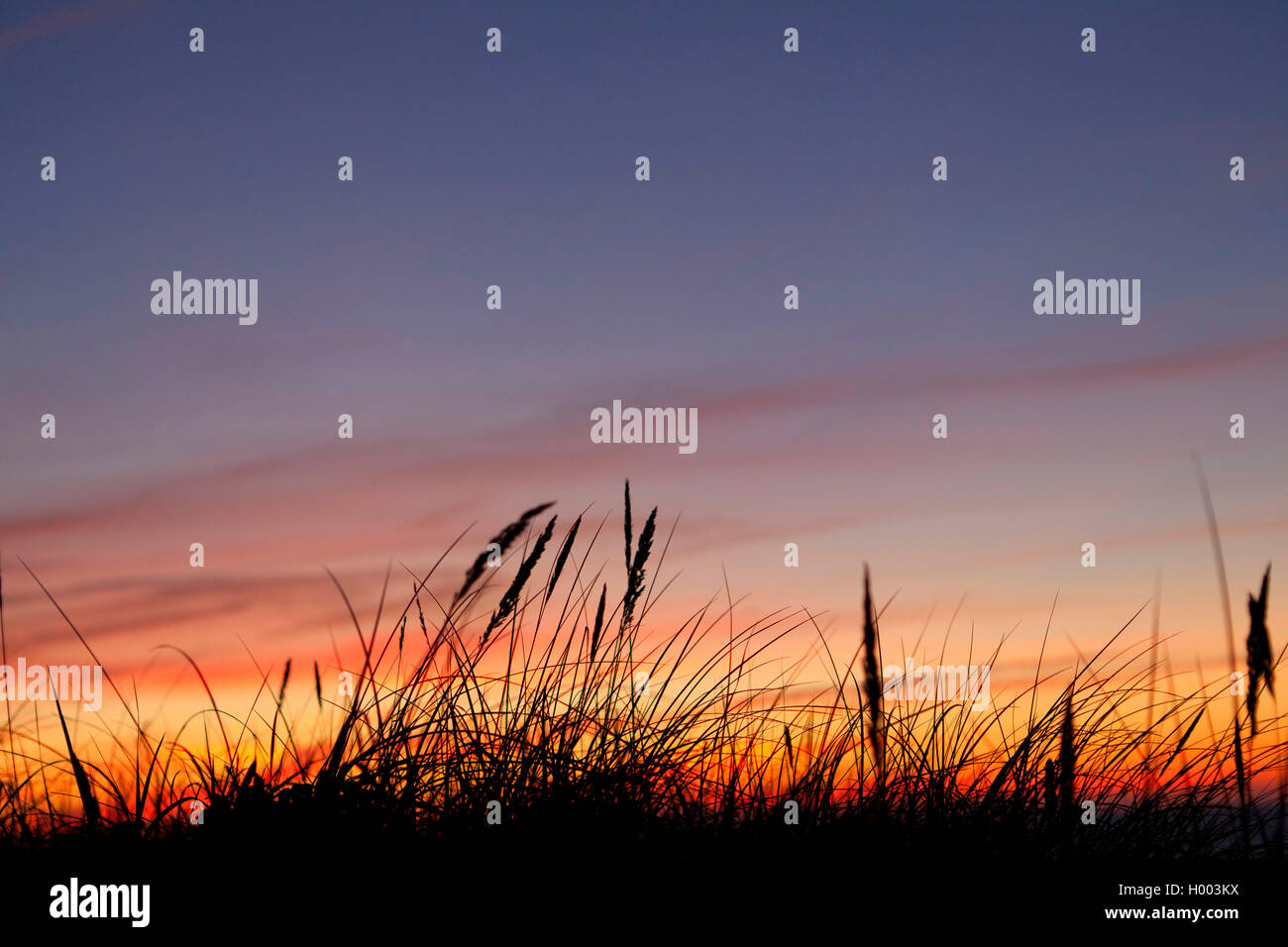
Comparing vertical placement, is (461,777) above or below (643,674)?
below

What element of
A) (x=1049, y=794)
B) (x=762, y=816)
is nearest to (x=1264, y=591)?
(x=1049, y=794)

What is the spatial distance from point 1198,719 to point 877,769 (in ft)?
4.96

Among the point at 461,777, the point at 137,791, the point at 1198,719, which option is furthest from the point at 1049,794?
the point at 137,791

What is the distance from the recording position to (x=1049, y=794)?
3.97 m
